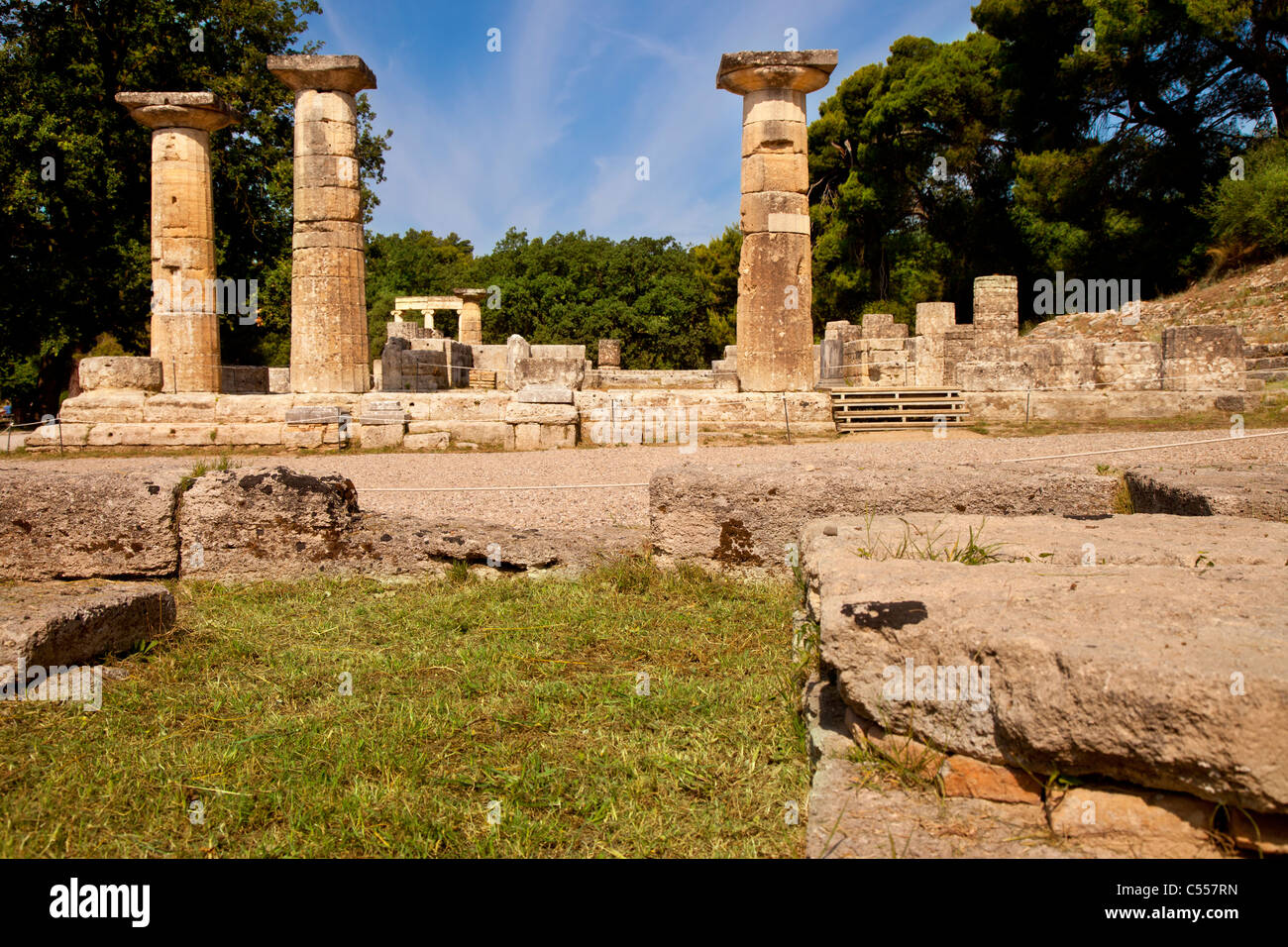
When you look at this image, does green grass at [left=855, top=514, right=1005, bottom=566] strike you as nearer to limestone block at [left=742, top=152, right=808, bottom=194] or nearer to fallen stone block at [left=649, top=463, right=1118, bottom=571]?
fallen stone block at [left=649, top=463, right=1118, bottom=571]

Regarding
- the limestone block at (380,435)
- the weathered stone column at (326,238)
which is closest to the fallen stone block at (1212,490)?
the limestone block at (380,435)

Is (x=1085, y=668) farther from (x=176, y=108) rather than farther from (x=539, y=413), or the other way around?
(x=176, y=108)

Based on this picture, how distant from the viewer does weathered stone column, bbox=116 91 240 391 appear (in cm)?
1472

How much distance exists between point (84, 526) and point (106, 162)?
57.9ft

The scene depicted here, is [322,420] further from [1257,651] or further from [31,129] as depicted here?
[1257,651]

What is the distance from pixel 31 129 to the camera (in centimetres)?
1777

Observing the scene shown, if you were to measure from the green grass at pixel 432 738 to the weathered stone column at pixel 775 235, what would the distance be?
33.3 ft

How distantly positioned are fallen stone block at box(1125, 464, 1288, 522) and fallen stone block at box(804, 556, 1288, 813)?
1423 mm

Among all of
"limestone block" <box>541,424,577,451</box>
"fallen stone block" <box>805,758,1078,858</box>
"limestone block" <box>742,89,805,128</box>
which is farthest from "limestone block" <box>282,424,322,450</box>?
"fallen stone block" <box>805,758,1078,858</box>

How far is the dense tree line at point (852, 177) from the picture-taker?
1898 centimetres

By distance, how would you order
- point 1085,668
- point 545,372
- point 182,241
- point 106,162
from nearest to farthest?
point 1085,668 → point 182,241 → point 106,162 → point 545,372

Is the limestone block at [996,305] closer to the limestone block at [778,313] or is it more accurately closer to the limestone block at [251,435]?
the limestone block at [778,313]

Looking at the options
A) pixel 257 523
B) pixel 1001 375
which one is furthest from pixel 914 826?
pixel 1001 375

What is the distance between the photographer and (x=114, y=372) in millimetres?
13867
